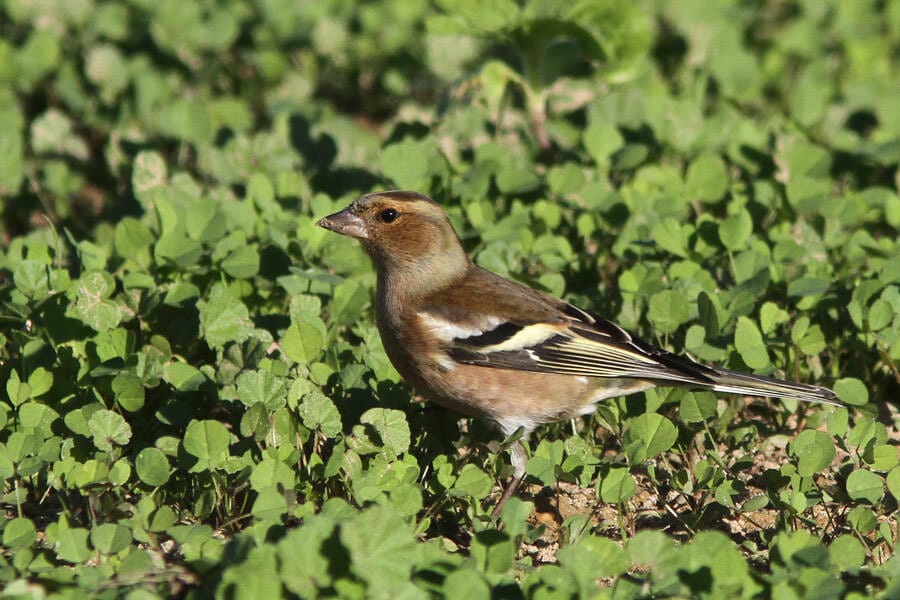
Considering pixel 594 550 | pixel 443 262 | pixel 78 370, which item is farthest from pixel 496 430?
pixel 78 370

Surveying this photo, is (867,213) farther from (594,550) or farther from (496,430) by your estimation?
(594,550)

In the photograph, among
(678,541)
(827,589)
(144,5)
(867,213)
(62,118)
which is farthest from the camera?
(144,5)

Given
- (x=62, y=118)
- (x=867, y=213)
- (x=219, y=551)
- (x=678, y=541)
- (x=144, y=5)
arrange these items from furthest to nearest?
(x=144, y=5) → (x=62, y=118) → (x=867, y=213) → (x=678, y=541) → (x=219, y=551)

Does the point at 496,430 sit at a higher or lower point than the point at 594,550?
lower

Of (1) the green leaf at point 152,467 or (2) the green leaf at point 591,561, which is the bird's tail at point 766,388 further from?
(1) the green leaf at point 152,467

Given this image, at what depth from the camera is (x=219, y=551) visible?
3.86 m

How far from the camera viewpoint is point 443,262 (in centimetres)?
530

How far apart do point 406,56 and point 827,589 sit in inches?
240

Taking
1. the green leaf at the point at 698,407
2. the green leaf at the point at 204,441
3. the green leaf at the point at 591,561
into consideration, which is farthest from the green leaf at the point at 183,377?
the green leaf at the point at 698,407

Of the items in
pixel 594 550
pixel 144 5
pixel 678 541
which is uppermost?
pixel 144 5

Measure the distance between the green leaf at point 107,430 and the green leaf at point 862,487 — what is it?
9.01 ft

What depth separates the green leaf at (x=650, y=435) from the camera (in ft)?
15.1

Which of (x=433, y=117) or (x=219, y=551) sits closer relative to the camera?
(x=219, y=551)

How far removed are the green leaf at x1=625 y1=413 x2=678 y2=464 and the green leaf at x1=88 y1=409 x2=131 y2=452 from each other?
1.94 m
